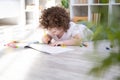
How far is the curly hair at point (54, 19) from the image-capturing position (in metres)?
1.99

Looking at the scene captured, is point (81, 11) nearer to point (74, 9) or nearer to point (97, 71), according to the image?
point (74, 9)

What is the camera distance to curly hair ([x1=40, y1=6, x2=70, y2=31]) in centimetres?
199

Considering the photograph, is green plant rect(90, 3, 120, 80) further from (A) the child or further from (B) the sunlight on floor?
(A) the child

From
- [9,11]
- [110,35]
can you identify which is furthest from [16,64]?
[9,11]

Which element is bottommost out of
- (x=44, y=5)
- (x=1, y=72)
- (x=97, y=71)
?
(x=1, y=72)

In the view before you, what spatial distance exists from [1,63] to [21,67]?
0.52 ft

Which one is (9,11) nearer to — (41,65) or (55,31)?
(55,31)

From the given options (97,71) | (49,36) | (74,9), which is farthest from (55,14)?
(74,9)

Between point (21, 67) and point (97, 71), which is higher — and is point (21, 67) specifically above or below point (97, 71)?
below

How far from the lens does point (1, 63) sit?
1358 mm

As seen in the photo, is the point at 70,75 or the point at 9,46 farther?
the point at 9,46

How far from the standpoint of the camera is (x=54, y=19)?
199 cm

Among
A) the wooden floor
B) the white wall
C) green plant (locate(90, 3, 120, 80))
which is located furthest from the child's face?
the white wall

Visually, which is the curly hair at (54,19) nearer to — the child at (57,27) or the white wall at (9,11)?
the child at (57,27)
